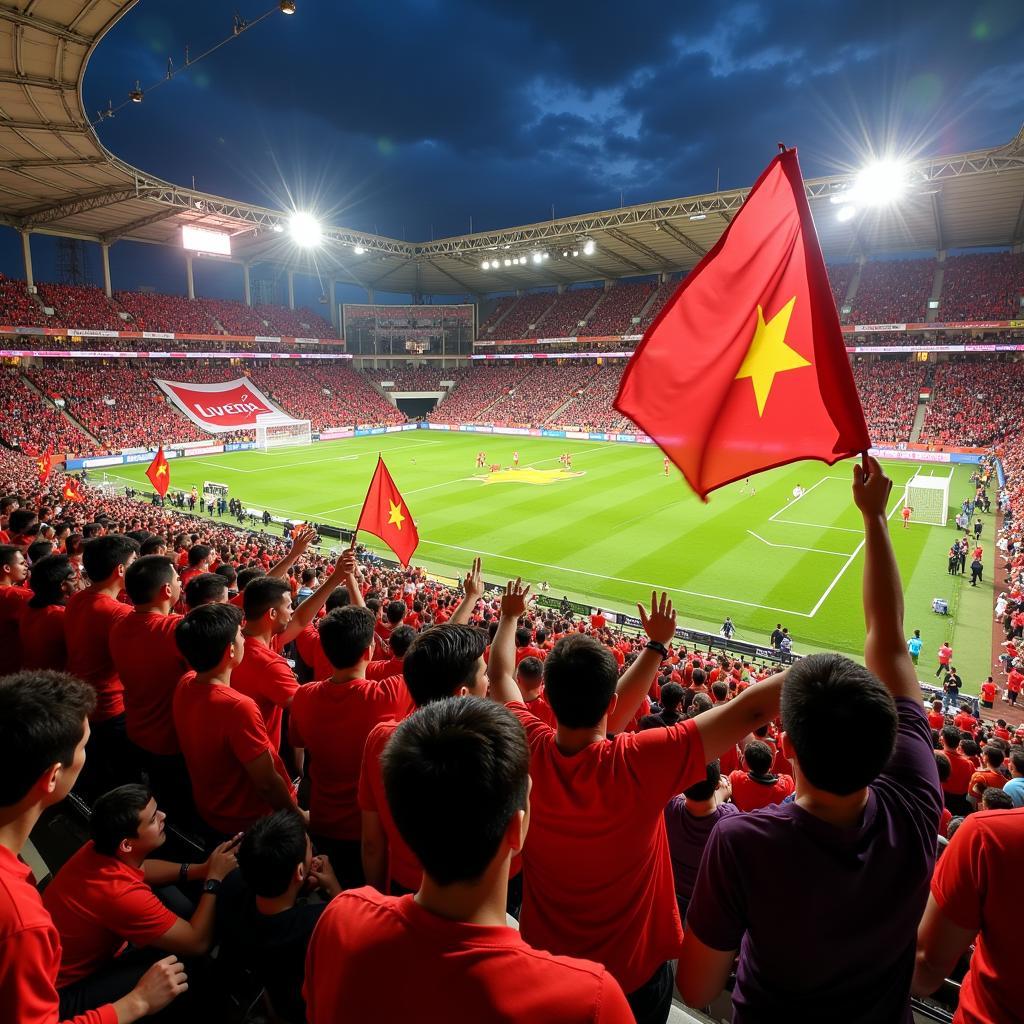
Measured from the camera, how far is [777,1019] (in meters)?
2.00

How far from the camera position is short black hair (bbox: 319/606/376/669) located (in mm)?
3752

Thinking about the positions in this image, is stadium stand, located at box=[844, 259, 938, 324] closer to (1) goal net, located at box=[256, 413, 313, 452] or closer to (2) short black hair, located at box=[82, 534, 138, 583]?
(1) goal net, located at box=[256, 413, 313, 452]

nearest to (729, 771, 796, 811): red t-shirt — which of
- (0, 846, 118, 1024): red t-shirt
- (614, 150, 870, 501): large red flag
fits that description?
(614, 150, 870, 501): large red flag

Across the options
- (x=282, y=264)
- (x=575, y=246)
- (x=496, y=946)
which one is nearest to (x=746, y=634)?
(x=496, y=946)

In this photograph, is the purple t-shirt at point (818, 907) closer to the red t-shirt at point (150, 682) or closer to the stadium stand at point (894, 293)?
the red t-shirt at point (150, 682)

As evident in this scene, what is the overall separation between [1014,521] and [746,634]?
14985mm

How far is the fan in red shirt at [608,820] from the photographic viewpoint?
243 centimetres

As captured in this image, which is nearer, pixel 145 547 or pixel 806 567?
pixel 145 547

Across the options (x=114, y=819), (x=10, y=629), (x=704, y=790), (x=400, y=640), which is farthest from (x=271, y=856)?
(x=10, y=629)

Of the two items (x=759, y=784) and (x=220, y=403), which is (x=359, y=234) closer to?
(x=220, y=403)

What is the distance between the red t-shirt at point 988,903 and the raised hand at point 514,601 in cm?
227

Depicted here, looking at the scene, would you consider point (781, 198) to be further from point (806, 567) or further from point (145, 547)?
point (806, 567)

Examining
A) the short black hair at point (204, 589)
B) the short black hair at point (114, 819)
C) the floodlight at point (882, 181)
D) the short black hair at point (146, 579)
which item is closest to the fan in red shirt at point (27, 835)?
the short black hair at point (114, 819)

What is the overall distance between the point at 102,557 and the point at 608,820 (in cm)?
485
